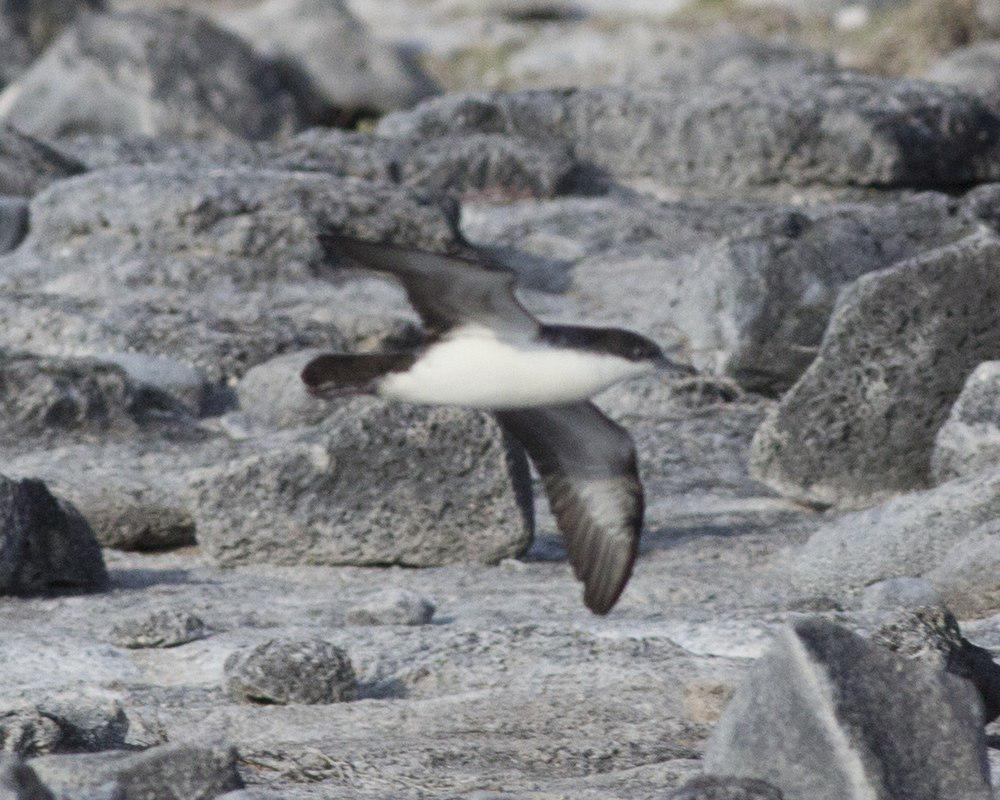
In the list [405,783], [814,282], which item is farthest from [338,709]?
[814,282]

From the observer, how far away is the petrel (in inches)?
279

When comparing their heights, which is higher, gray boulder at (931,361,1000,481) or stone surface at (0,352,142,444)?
gray boulder at (931,361,1000,481)

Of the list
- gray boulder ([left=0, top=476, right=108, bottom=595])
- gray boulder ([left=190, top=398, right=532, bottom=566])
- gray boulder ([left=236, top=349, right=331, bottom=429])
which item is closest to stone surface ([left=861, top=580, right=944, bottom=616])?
gray boulder ([left=190, top=398, right=532, bottom=566])

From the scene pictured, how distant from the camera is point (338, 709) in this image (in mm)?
6707

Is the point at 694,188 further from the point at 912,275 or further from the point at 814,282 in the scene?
the point at 912,275

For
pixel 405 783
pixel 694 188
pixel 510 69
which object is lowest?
pixel 510 69

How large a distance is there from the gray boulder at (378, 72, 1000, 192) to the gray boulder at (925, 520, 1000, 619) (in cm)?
823

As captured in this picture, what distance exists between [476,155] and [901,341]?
6.30 m

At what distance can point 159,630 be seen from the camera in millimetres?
7668

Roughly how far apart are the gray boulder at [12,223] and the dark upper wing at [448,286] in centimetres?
774

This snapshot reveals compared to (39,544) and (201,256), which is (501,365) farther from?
(201,256)

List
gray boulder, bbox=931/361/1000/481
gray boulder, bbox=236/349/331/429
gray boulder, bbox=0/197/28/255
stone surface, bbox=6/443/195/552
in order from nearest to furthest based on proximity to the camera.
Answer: gray boulder, bbox=931/361/1000/481, stone surface, bbox=6/443/195/552, gray boulder, bbox=236/349/331/429, gray boulder, bbox=0/197/28/255

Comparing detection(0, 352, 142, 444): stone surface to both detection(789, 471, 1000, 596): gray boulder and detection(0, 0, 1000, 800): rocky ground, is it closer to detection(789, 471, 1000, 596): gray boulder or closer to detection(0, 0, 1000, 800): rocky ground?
detection(0, 0, 1000, 800): rocky ground

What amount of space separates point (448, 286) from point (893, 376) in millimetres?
3834
